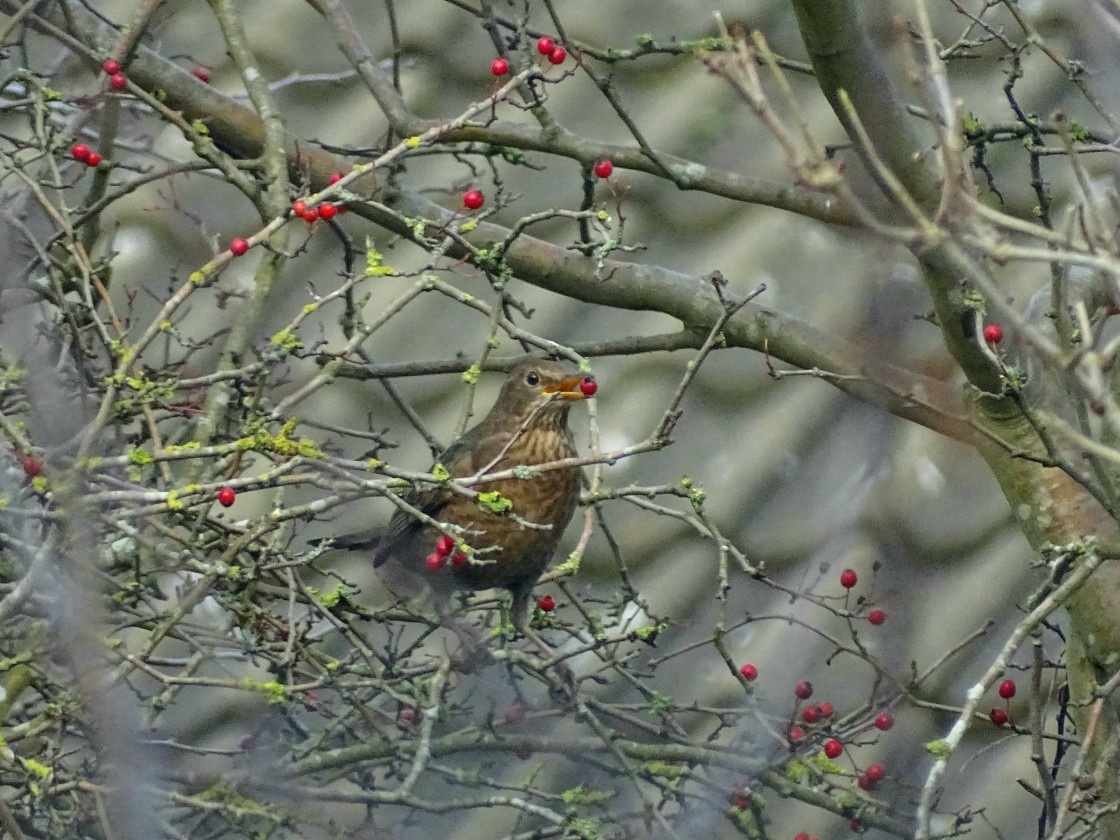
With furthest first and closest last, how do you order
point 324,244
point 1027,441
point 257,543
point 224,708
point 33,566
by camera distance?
point 324,244, point 224,708, point 1027,441, point 257,543, point 33,566

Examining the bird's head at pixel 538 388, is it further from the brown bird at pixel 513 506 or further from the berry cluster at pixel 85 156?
the berry cluster at pixel 85 156

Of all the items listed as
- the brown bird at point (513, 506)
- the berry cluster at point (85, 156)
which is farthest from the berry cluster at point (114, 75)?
the brown bird at point (513, 506)

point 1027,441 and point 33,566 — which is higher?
point 1027,441

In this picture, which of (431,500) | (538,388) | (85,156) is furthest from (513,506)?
(85,156)

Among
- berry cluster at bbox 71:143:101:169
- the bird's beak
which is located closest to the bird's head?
the bird's beak

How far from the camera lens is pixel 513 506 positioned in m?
2.29

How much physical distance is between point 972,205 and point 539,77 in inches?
33.3

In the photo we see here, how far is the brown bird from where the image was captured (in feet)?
7.68

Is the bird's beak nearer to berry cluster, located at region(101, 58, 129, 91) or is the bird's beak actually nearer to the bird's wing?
the bird's wing

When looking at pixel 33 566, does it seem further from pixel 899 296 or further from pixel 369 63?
pixel 369 63

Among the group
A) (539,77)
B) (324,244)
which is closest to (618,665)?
(539,77)

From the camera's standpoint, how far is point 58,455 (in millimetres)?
1315

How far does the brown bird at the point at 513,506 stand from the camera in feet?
7.68

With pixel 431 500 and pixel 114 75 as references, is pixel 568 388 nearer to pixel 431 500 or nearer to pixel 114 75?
pixel 431 500
